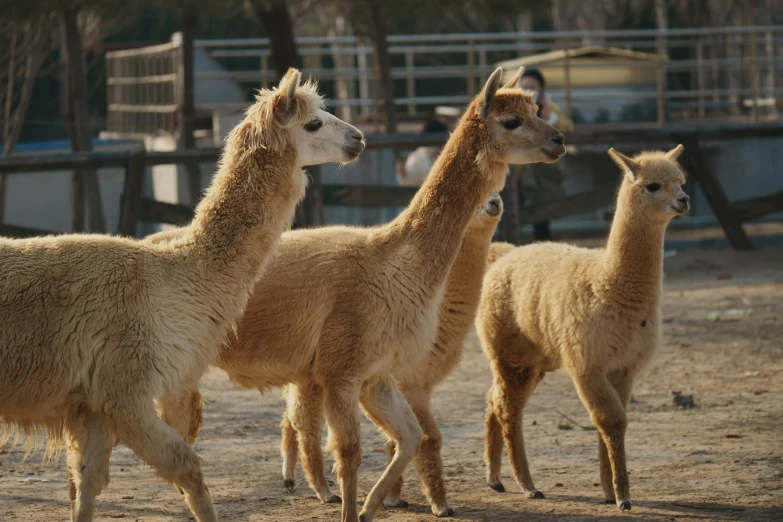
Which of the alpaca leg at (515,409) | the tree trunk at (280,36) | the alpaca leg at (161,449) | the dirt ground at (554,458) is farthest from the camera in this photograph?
the tree trunk at (280,36)

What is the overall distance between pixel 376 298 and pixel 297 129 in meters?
0.87

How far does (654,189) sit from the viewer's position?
6.21m

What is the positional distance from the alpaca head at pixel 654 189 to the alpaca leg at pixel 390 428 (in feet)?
5.63

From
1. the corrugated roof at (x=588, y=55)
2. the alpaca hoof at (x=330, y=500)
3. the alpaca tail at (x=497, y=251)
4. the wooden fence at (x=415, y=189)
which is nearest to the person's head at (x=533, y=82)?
the wooden fence at (x=415, y=189)

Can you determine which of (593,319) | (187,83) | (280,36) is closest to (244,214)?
(593,319)

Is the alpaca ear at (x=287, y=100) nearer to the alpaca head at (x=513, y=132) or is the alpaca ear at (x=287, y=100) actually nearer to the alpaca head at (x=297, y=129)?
the alpaca head at (x=297, y=129)

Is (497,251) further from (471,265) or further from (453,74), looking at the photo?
(453,74)

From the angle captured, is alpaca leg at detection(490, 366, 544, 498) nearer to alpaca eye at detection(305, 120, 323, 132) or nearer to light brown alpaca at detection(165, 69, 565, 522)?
light brown alpaca at detection(165, 69, 565, 522)

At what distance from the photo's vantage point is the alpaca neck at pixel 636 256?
604 centimetres

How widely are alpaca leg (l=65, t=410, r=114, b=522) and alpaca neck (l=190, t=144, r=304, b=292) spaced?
2.64 feet

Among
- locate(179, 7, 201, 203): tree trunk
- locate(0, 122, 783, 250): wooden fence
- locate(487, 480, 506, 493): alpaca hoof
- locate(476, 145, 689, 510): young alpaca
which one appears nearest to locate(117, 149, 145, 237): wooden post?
locate(0, 122, 783, 250): wooden fence

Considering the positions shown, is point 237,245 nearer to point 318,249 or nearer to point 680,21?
point 318,249

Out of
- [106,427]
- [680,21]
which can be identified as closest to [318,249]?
[106,427]

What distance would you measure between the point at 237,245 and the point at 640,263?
2.31m
